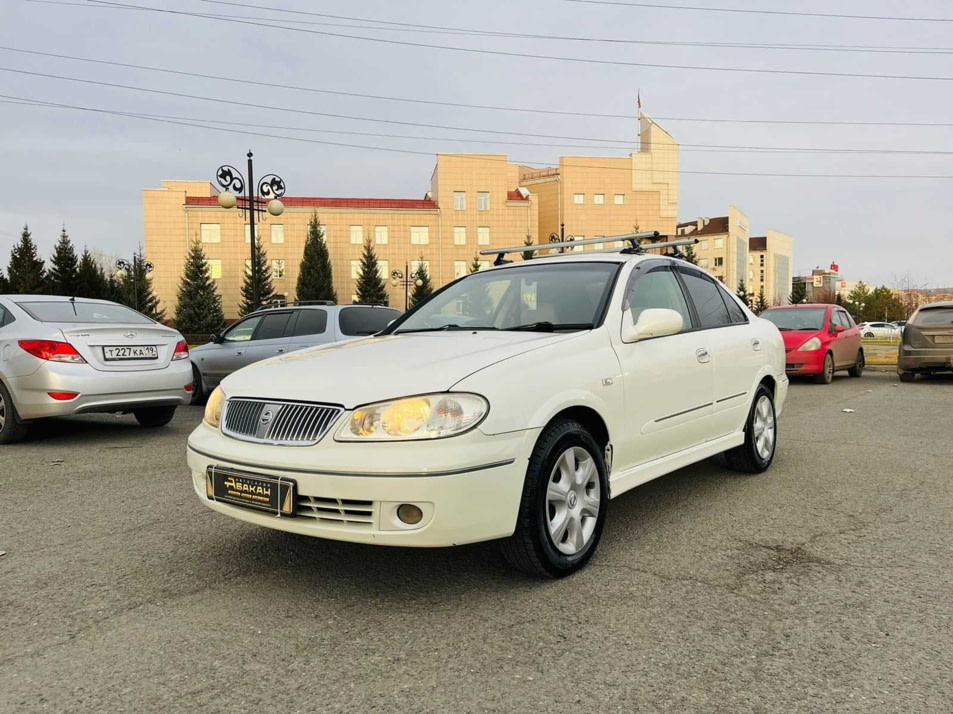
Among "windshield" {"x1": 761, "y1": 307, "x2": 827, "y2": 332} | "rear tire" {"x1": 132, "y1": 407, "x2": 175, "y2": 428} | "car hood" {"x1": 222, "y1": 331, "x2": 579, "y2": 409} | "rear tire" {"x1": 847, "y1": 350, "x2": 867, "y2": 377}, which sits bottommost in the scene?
"rear tire" {"x1": 847, "y1": 350, "x2": 867, "y2": 377}

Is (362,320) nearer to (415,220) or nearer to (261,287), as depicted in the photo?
(261,287)

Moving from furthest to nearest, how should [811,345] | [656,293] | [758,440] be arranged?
[811,345] → [758,440] → [656,293]

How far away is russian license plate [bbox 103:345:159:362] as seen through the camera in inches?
273

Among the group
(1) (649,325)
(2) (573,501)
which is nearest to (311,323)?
(1) (649,325)

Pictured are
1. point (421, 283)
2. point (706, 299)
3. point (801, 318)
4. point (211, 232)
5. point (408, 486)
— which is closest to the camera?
point (408, 486)

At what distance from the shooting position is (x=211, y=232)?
5925 centimetres

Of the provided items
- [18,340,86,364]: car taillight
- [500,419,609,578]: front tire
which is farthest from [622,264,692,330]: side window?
[18,340,86,364]: car taillight

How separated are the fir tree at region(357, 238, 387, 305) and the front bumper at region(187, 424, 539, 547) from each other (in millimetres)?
56241

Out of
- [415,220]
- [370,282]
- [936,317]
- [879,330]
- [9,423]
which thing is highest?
[415,220]

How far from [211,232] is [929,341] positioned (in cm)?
5632

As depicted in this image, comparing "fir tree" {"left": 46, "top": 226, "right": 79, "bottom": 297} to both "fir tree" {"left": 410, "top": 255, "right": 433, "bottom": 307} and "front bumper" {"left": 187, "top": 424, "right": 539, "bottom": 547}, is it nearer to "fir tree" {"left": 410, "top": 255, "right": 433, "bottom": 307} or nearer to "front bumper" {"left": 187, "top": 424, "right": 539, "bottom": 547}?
"fir tree" {"left": 410, "top": 255, "right": 433, "bottom": 307}

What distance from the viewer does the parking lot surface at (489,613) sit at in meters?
2.30

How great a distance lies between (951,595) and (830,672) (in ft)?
3.45

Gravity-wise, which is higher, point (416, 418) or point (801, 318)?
point (416, 418)
